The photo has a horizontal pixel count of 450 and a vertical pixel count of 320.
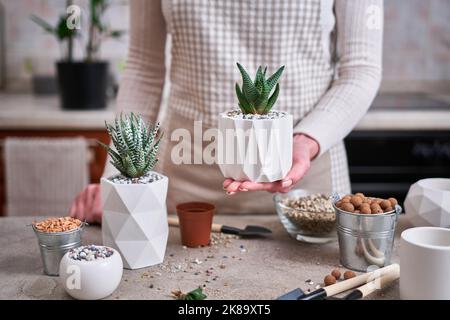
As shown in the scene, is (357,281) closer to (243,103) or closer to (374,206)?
(374,206)

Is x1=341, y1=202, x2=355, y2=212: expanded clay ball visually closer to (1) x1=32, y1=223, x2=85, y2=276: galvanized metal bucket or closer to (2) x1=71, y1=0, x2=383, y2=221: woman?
(2) x1=71, y1=0, x2=383, y2=221: woman

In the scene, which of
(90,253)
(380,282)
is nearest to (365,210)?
(380,282)

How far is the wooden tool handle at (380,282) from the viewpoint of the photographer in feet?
3.56

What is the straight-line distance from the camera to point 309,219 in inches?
51.8

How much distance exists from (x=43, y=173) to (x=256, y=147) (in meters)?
1.76

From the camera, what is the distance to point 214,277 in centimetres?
116

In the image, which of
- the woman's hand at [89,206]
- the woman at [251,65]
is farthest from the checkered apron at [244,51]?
the woman's hand at [89,206]

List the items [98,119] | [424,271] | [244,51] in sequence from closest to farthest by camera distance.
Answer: [424,271]
[244,51]
[98,119]

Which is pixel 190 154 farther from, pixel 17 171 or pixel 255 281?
pixel 17 171

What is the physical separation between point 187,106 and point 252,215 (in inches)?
13.5

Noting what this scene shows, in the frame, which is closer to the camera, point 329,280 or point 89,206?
point 329,280

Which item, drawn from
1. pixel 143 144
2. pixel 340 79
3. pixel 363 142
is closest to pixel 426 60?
pixel 363 142

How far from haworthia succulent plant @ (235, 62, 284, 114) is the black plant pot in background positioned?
1703mm

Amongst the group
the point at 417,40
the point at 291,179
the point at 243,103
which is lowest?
the point at 291,179
